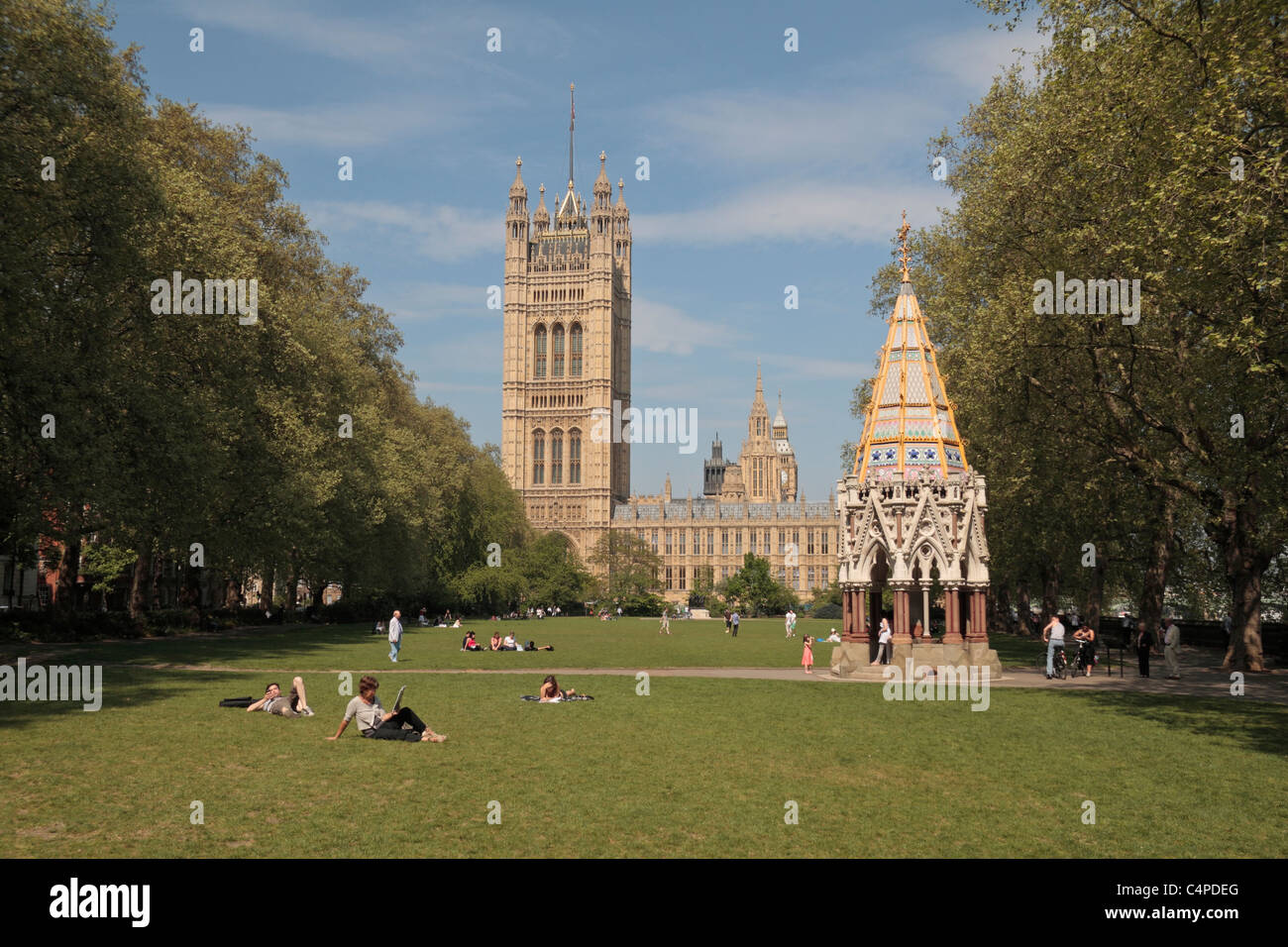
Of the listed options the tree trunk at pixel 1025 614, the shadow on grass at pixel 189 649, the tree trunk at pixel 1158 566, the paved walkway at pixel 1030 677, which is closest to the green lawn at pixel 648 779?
the paved walkway at pixel 1030 677

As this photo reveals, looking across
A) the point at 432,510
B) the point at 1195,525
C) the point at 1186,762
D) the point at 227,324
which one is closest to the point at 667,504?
the point at 432,510

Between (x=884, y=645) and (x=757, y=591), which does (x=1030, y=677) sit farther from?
(x=757, y=591)

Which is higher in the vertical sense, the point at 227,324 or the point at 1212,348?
the point at 227,324

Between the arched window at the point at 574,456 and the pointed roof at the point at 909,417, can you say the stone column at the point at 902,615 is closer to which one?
the pointed roof at the point at 909,417

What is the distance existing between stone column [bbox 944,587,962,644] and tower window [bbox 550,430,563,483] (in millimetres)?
119052

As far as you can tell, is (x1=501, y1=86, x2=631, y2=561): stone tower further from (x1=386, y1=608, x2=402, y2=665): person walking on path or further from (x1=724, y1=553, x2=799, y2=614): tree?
(x1=386, y1=608, x2=402, y2=665): person walking on path

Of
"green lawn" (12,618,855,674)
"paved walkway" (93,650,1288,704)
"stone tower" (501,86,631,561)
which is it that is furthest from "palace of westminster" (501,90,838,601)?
"paved walkway" (93,650,1288,704)

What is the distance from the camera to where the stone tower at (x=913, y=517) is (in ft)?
87.5

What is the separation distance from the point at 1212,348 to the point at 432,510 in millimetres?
42576

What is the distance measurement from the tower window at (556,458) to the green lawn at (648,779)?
405 feet

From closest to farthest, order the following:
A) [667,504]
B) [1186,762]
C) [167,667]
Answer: [1186,762]
[167,667]
[667,504]

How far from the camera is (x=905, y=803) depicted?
36.4ft

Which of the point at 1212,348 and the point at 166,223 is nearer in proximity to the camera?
the point at 1212,348
